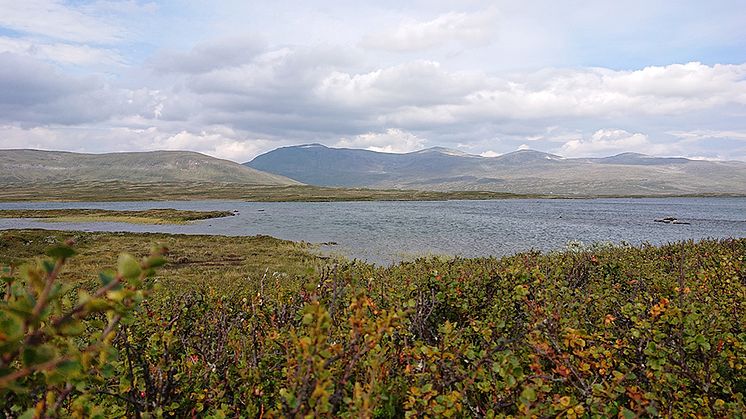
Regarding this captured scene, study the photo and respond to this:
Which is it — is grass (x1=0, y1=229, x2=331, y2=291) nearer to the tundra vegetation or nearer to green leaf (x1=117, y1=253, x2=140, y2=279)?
the tundra vegetation

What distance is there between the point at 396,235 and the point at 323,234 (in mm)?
10048

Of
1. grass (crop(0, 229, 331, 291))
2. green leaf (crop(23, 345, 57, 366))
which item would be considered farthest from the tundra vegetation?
grass (crop(0, 229, 331, 291))

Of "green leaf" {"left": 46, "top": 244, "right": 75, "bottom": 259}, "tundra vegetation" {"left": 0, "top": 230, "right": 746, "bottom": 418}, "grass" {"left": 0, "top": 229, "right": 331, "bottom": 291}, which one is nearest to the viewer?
"green leaf" {"left": 46, "top": 244, "right": 75, "bottom": 259}

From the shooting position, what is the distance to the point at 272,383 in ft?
13.9

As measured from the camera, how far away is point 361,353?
2779 millimetres

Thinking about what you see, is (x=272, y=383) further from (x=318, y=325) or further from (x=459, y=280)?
(x=459, y=280)

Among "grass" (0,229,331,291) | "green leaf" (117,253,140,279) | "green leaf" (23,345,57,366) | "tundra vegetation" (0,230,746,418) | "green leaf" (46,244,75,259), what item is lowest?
"grass" (0,229,331,291)

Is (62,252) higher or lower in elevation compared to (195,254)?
higher

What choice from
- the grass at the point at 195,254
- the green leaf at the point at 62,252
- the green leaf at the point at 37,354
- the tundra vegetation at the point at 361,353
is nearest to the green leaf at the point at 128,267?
the tundra vegetation at the point at 361,353

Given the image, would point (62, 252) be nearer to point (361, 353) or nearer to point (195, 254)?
point (361, 353)

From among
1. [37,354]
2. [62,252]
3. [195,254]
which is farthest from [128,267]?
[195,254]

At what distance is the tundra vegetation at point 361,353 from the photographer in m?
1.42

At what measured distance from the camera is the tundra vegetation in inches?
55.8

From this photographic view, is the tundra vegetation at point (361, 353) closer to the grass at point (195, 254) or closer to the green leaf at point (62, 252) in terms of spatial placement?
the green leaf at point (62, 252)
